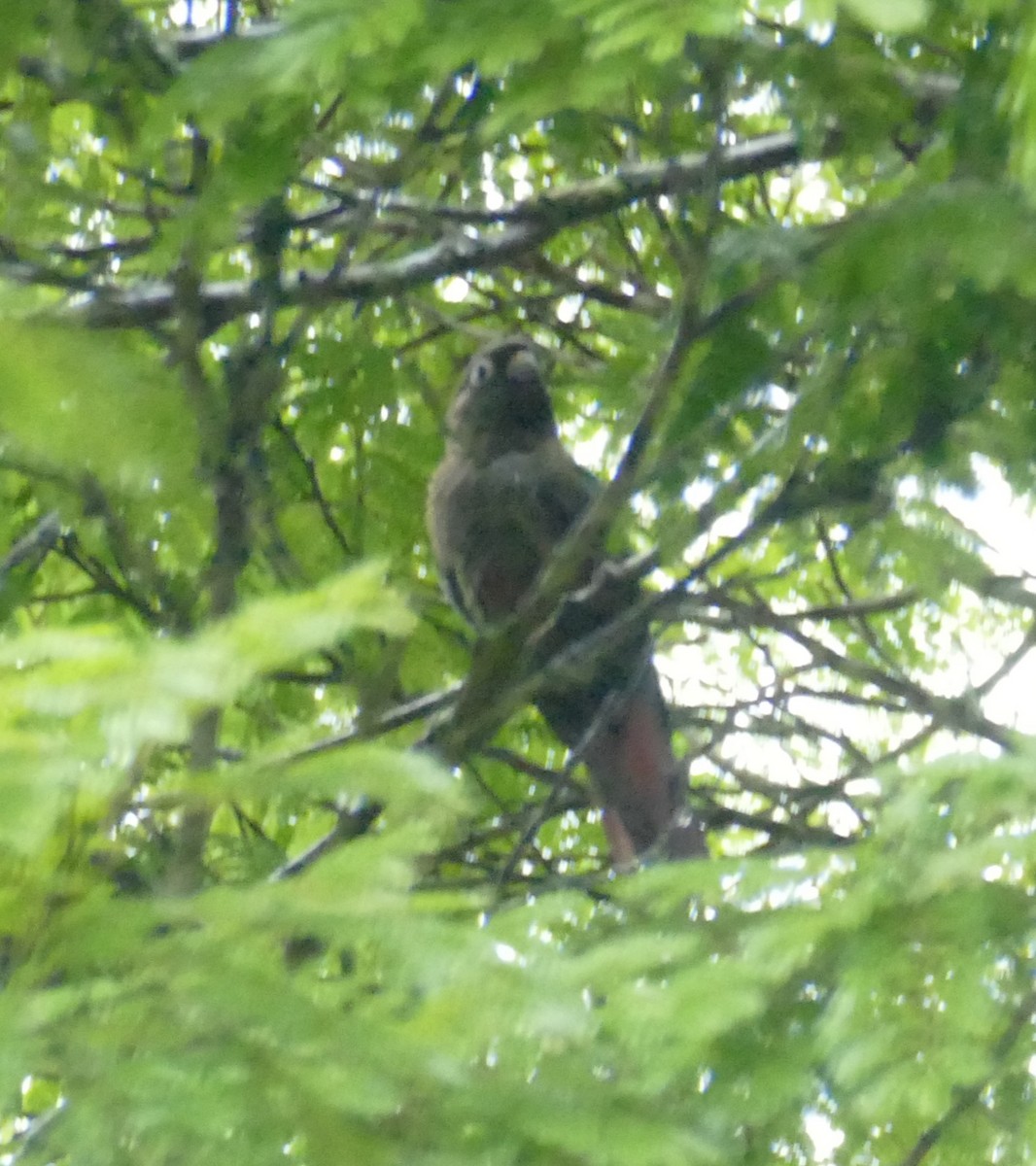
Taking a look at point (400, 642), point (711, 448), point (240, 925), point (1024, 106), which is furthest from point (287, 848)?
point (1024, 106)

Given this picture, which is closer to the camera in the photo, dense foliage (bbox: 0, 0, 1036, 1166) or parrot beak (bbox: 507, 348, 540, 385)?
dense foliage (bbox: 0, 0, 1036, 1166)

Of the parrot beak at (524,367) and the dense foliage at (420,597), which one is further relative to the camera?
the parrot beak at (524,367)

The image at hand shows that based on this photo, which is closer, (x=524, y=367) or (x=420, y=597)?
(x=420, y=597)

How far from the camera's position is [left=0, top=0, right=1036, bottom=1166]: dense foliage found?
35.0 inches

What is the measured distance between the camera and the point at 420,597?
2.43m

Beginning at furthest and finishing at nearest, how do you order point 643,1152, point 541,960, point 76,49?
point 76,49, point 541,960, point 643,1152

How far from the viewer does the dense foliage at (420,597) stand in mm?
889

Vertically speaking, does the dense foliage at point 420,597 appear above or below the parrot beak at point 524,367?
below

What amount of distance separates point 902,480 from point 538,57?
2.15 ft

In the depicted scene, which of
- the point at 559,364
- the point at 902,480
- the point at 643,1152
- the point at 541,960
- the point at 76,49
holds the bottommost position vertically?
the point at 643,1152

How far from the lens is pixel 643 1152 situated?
0.96 meters

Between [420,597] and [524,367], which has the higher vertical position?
[524,367]

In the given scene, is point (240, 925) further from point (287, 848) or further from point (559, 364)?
point (559, 364)

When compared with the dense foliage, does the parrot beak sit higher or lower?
higher
